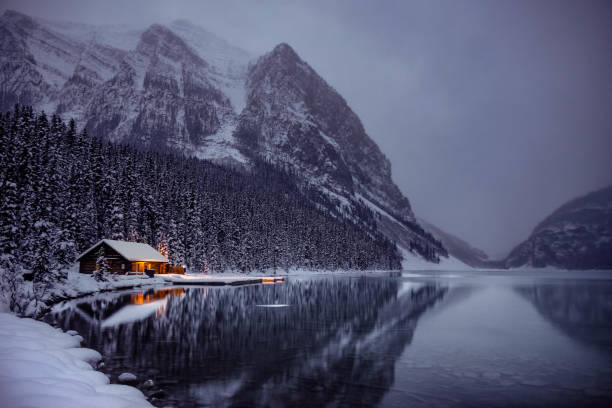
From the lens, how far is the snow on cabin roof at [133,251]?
64.0m

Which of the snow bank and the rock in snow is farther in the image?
the rock in snow

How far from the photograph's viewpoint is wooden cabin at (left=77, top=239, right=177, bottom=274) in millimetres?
64438

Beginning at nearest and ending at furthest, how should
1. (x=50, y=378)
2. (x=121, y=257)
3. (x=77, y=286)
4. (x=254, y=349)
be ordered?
(x=50, y=378)
(x=254, y=349)
(x=77, y=286)
(x=121, y=257)

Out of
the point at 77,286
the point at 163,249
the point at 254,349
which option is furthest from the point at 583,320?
the point at 163,249

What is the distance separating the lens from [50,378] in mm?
11281

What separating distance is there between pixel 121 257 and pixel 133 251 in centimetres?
206

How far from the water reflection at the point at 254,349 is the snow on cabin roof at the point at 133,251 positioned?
2895 cm

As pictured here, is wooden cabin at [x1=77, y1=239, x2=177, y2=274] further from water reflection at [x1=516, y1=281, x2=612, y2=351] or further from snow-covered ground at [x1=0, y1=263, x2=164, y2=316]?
water reflection at [x1=516, y1=281, x2=612, y2=351]

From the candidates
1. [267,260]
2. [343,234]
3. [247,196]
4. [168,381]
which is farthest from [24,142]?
[343,234]

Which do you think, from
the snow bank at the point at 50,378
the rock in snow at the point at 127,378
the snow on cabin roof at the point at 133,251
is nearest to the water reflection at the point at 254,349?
the rock in snow at the point at 127,378

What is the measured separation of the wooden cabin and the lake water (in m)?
30.4

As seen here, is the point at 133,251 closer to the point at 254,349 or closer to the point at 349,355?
the point at 254,349

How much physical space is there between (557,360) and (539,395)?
7.11 meters

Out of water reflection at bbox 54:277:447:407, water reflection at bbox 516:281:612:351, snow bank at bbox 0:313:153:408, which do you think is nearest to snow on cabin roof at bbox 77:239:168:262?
water reflection at bbox 54:277:447:407
